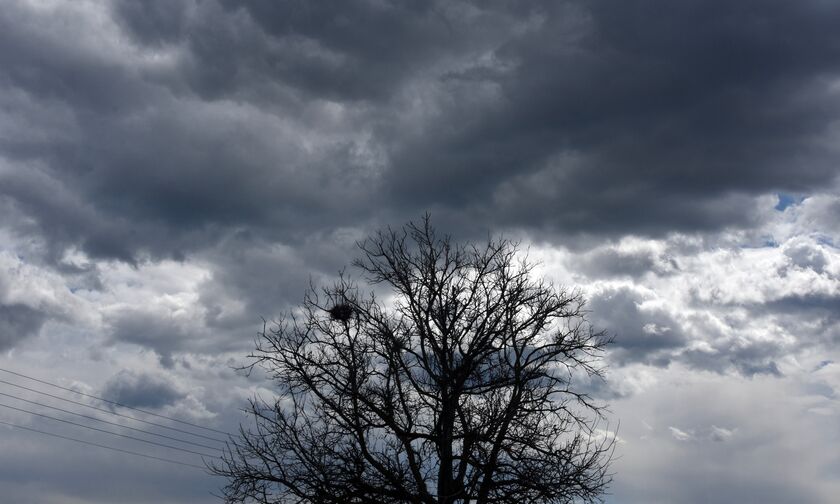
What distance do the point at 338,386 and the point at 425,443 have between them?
208 cm

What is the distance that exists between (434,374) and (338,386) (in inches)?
76.6

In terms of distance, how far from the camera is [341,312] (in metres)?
15.9

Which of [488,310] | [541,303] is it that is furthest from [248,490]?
[541,303]

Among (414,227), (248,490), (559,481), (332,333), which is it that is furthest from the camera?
(414,227)

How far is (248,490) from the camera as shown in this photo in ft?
48.6

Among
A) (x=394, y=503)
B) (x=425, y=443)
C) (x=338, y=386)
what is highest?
(x=338, y=386)

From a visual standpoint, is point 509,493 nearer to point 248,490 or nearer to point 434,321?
point 434,321

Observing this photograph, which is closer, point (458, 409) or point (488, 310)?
point (458, 409)

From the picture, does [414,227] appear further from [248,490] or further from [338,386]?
[248,490]

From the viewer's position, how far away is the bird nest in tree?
52.1 ft

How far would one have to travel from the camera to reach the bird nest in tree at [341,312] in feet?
52.1

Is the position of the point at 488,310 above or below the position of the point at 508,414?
above

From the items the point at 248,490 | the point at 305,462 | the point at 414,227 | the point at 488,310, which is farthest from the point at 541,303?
the point at 248,490

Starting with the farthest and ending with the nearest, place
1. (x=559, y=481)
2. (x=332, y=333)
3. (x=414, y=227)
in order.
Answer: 1. (x=414, y=227)
2. (x=332, y=333)
3. (x=559, y=481)
